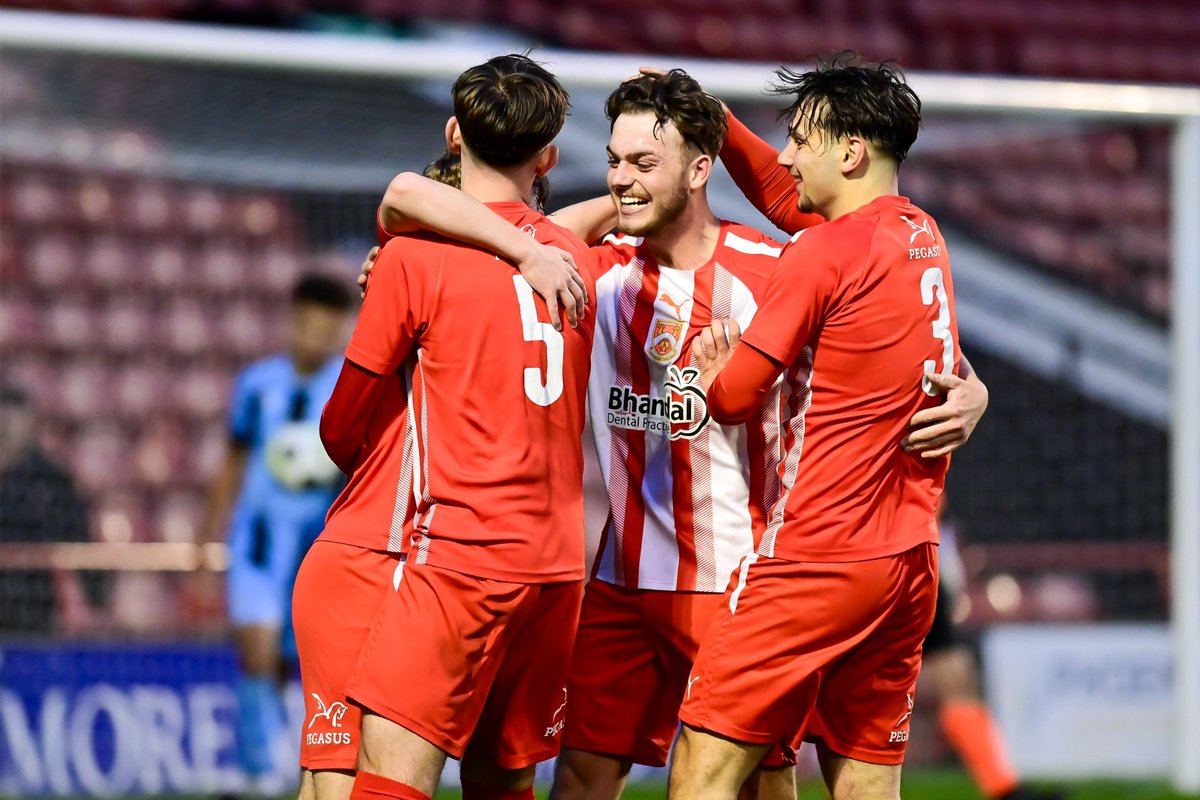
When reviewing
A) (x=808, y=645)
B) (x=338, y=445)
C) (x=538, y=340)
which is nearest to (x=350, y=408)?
(x=338, y=445)

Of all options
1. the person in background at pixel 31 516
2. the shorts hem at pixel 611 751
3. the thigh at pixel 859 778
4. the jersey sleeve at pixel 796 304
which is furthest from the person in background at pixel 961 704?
the person in background at pixel 31 516

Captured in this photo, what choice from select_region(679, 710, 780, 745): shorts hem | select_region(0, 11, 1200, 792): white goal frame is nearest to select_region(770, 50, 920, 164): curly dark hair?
select_region(679, 710, 780, 745): shorts hem

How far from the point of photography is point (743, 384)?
10.6 ft

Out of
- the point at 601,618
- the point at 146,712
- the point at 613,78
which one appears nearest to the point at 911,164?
the point at 613,78

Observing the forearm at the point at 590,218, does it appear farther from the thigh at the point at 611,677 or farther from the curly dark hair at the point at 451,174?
the thigh at the point at 611,677

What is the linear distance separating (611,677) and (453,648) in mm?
709

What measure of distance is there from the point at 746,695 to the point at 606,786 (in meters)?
0.67

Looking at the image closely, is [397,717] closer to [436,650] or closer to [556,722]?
[436,650]

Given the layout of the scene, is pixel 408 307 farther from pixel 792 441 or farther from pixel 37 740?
pixel 37 740

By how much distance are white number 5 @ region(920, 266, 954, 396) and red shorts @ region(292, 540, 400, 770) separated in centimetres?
120

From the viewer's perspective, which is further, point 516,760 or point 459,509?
point 516,760

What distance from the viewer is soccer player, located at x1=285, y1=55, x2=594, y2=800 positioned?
312cm

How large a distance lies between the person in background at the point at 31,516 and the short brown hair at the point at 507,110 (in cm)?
455

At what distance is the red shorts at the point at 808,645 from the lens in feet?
10.6
